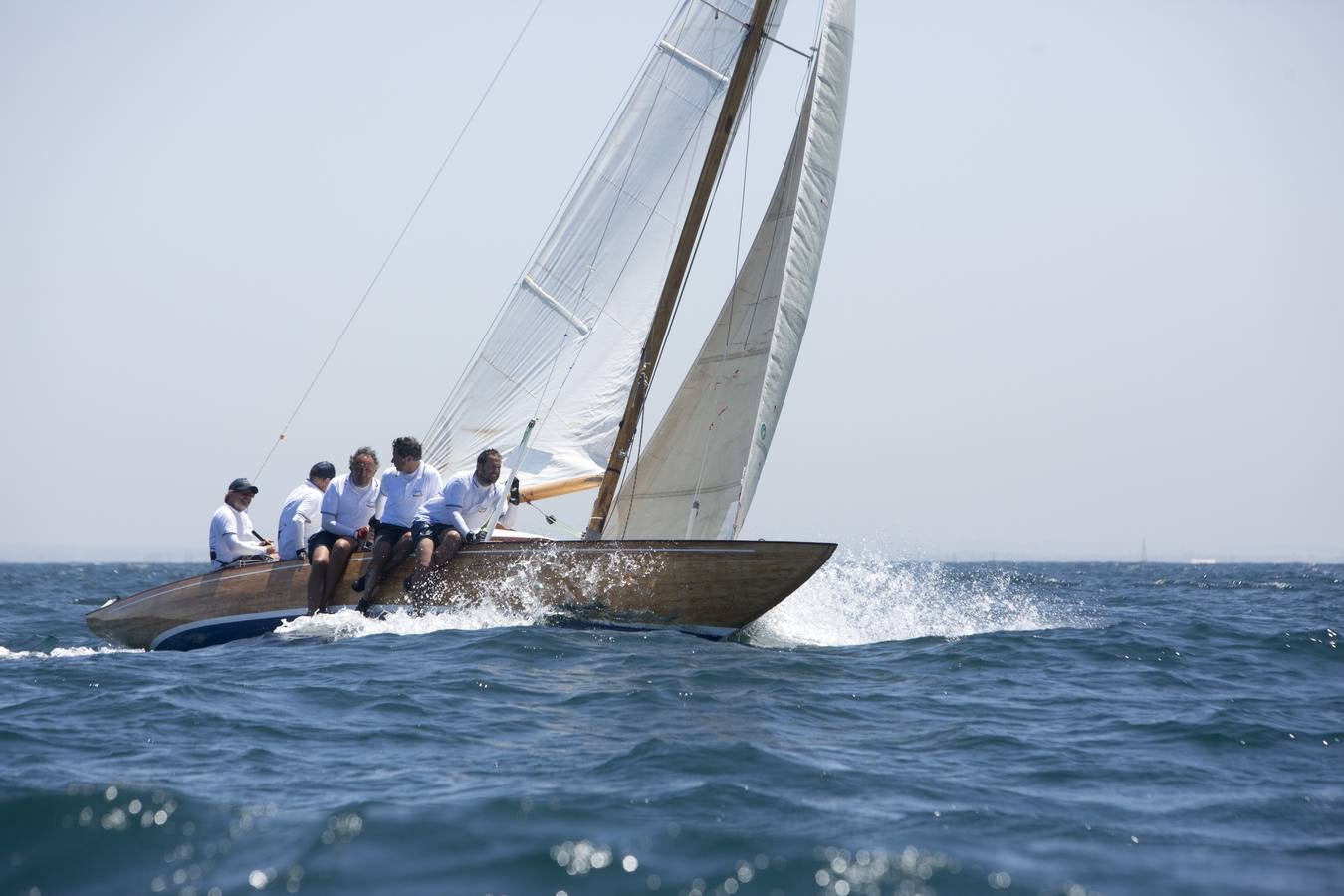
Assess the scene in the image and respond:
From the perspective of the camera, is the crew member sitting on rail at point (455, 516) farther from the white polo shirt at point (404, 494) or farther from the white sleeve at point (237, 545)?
the white sleeve at point (237, 545)

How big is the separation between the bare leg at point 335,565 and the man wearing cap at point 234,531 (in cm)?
104

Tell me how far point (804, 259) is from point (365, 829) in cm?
796

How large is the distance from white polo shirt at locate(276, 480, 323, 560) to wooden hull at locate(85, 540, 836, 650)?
32 centimetres

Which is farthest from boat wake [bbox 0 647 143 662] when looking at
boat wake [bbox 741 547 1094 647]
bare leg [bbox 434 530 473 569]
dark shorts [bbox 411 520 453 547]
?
boat wake [bbox 741 547 1094 647]

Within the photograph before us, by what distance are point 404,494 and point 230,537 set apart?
2077 millimetres

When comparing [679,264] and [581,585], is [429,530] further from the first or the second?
[679,264]

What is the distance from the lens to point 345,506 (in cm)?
1125

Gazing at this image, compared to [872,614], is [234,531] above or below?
above

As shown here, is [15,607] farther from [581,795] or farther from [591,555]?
[581,795]

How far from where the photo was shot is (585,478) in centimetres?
1232

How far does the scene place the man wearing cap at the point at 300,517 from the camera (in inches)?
458

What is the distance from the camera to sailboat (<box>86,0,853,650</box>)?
1141 cm

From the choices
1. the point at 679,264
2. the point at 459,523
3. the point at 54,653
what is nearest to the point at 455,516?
the point at 459,523

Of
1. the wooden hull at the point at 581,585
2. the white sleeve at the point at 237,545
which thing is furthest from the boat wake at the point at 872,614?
the white sleeve at the point at 237,545
